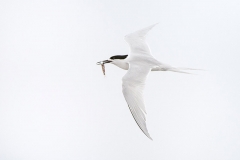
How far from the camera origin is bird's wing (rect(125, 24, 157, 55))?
6715 millimetres

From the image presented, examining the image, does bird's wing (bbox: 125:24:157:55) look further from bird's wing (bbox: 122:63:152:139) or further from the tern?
bird's wing (bbox: 122:63:152:139)

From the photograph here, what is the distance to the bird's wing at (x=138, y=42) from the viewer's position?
671 centimetres

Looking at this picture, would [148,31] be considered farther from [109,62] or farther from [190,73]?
[190,73]

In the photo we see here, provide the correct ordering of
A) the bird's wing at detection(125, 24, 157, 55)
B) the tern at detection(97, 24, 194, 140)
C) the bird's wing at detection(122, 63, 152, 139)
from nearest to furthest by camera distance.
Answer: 1. the bird's wing at detection(122, 63, 152, 139)
2. the tern at detection(97, 24, 194, 140)
3. the bird's wing at detection(125, 24, 157, 55)

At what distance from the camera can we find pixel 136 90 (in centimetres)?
535

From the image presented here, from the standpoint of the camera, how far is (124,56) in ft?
21.0

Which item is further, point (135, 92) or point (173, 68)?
point (173, 68)

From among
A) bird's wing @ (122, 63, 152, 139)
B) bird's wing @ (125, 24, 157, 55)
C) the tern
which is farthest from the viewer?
bird's wing @ (125, 24, 157, 55)

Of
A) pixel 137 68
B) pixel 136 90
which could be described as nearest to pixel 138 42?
pixel 137 68

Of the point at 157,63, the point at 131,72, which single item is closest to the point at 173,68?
the point at 157,63

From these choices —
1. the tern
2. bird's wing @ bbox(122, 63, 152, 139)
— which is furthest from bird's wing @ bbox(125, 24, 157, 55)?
bird's wing @ bbox(122, 63, 152, 139)

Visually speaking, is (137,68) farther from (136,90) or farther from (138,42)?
(138,42)

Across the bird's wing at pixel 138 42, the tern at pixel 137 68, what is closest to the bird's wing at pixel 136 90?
the tern at pixel 137 68

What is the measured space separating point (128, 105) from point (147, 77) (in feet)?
2.24
